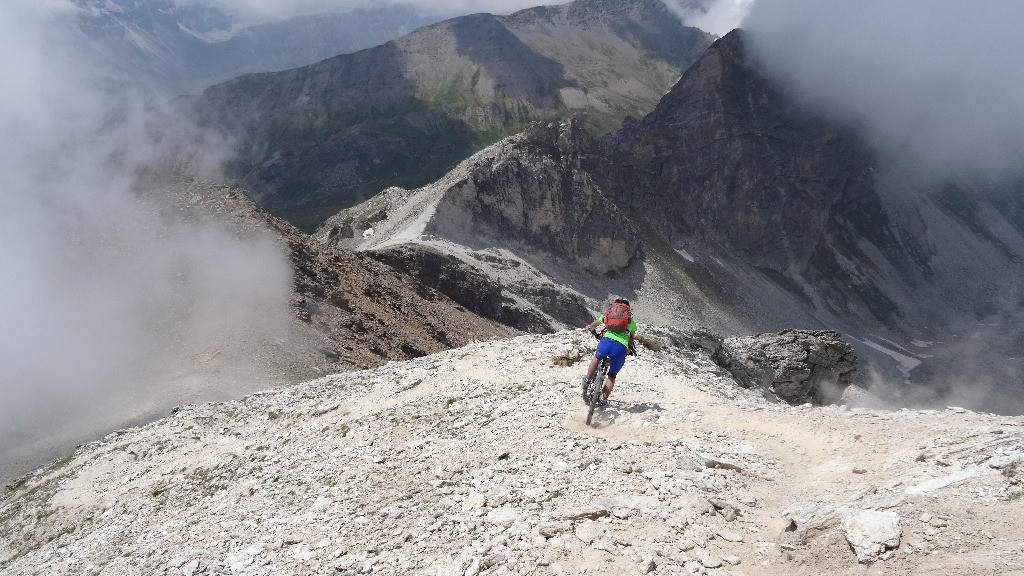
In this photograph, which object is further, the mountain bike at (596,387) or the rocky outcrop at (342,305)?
the rocky outcrop at (342,305)

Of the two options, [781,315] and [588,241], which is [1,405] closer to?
[588,241]

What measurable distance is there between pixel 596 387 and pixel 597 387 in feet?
0.10

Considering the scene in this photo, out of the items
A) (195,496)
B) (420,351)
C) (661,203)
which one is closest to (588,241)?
(661,203)

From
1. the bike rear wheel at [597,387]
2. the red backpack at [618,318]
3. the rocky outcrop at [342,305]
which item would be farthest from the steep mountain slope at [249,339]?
the red backpack at [618,318]

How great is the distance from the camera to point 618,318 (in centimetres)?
1370

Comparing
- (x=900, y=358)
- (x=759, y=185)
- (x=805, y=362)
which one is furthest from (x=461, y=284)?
(x=759, y=185)

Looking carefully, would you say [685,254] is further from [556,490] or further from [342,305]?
[556,490]

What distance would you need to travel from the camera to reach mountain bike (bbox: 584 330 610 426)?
1286cm

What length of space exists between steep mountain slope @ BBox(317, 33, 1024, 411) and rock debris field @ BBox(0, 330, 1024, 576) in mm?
53269

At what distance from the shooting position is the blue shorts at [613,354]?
1338 centimetres

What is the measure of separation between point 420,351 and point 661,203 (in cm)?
9682

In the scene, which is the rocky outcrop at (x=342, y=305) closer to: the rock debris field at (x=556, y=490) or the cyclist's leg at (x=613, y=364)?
the rock debris field at (x=556, y=490)

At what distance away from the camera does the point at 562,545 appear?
7.88 metres

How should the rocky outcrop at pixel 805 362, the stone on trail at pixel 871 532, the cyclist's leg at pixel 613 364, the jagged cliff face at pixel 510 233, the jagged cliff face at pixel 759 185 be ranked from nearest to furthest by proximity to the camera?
the stone on trail at pixel 871 532
the cyclist's leg at pixel 613 364
the rocky outcrop at pixel 805 362
the jagged cliff face at pixel 510 233
the jagged cliff face at pixel 759 185
